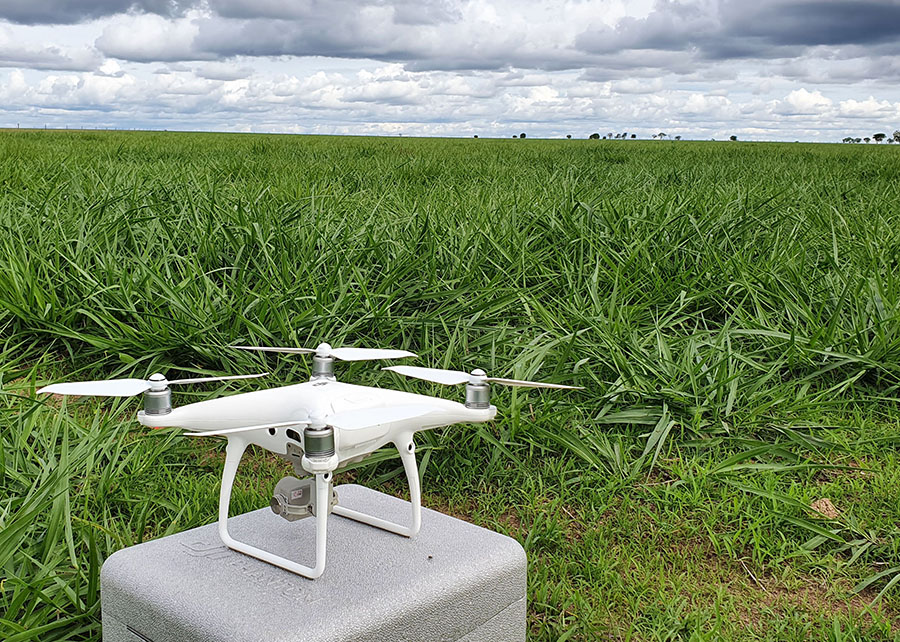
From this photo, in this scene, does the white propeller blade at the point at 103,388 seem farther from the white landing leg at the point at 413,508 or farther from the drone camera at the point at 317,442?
the white landing leg at the point at 413,508

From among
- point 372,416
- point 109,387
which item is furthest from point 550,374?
point 109,387

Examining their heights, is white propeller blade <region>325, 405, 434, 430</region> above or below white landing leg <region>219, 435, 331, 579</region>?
above

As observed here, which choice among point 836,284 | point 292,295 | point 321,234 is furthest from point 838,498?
point 321,234

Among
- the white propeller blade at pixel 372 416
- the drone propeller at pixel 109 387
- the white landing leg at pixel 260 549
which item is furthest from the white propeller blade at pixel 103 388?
the white propeller blade at pixel 372 416

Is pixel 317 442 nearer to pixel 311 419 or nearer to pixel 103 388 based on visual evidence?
pixel 311 419

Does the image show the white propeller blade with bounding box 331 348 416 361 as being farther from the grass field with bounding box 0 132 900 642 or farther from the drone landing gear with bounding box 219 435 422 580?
the grass field with bounding box 0 132 900 642

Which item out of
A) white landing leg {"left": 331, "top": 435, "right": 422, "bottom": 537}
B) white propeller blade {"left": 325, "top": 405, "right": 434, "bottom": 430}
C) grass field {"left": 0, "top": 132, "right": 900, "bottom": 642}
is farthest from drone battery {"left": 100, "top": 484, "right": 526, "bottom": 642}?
white propeller blade {"left": 325, "top": 405, "right": 434, "bottom": 430}
